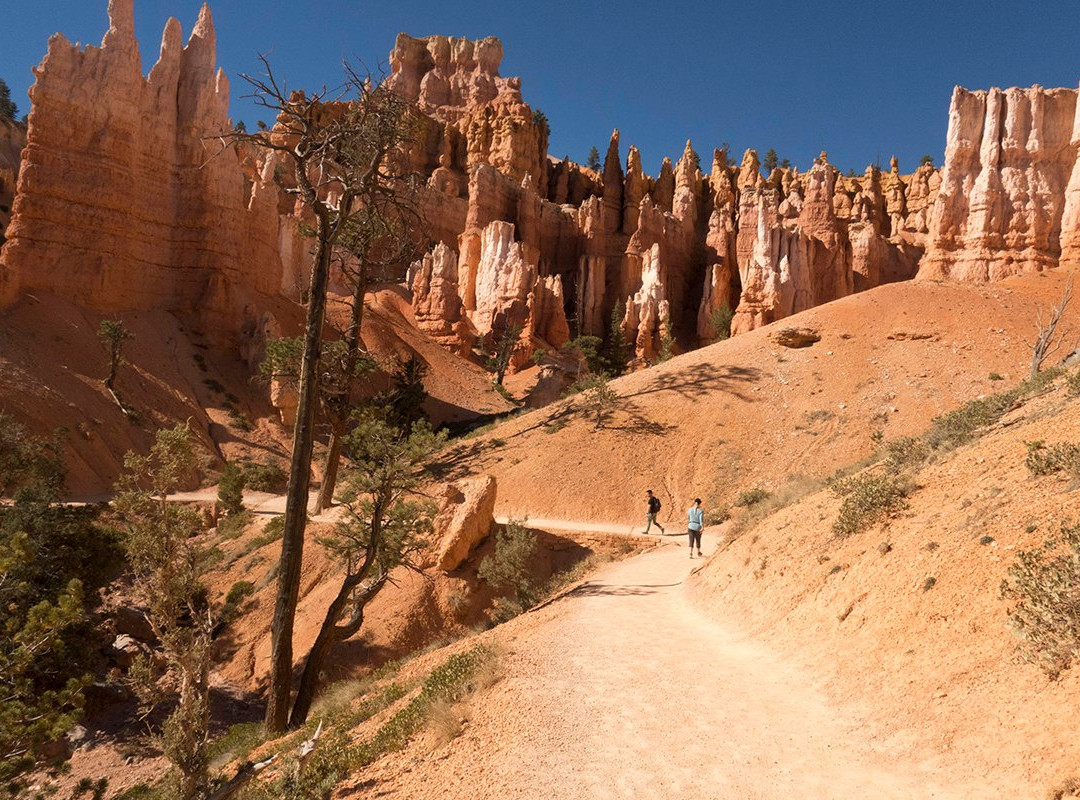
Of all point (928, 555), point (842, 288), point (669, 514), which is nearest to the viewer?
point (928, 555)

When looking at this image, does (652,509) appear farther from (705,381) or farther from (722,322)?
(722,322)

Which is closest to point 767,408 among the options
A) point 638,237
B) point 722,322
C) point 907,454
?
point 907,454

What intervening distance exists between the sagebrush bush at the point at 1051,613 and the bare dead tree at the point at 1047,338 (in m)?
18.7

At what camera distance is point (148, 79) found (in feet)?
128

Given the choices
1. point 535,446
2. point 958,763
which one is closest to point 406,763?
point 958,763

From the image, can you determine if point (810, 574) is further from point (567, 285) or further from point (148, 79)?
point (567, 285)

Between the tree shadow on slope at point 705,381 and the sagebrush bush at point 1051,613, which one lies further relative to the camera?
the tree shadow on slope at point 705,381

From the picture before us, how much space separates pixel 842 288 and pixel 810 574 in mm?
54740

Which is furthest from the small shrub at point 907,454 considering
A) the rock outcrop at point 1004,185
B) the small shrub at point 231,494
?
the rock outcrop at point 1004,185

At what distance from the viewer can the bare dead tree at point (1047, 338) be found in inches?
933

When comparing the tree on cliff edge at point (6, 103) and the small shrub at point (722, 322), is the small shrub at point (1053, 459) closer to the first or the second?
the small shrub at point (722, 322)

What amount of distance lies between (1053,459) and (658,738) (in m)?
6.51

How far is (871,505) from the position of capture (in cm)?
1014

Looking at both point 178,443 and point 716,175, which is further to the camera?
point 716,175
